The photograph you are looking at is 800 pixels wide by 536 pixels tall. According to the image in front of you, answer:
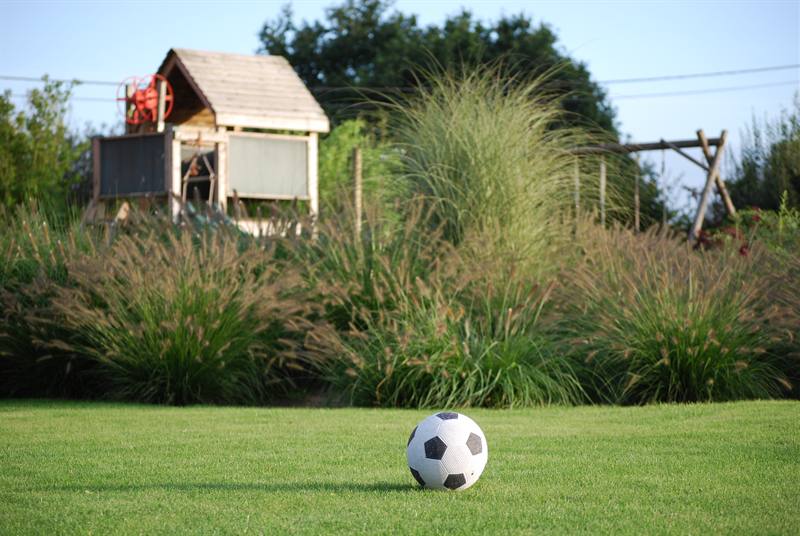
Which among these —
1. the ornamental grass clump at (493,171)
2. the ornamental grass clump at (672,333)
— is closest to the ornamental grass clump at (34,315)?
the ornamental grass clump at (493,171)

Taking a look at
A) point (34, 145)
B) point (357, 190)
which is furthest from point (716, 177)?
point (34, 145)

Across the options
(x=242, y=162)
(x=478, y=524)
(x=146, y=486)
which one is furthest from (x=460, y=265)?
(x=242, y=162)

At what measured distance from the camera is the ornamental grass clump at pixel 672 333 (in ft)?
29.4

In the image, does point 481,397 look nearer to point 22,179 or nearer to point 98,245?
point 98,245

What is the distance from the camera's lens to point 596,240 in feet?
36.1

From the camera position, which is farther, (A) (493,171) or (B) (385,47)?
(B) (385,47)

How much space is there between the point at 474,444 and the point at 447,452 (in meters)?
0.14

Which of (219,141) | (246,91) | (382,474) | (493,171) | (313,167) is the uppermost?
(246,91)

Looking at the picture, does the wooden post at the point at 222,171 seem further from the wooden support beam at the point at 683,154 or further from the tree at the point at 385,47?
the tree at the point at 385,47

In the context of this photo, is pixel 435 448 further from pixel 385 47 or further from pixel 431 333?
pixel 385 47

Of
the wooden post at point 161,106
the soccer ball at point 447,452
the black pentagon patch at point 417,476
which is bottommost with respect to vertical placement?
the black pentagon patch at point 417,476

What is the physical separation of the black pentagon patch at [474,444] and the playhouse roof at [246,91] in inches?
614

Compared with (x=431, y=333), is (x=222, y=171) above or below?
above

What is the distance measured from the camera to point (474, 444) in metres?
4.69
